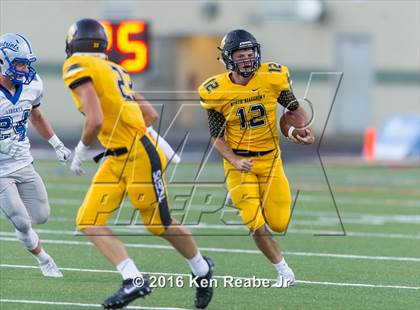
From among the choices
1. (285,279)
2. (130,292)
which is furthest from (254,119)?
(130,292)

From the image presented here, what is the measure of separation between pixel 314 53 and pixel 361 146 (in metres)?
3.21

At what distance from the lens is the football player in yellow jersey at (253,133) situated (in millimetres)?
8031

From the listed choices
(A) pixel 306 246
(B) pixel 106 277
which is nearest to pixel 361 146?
(A) pixel 306 246

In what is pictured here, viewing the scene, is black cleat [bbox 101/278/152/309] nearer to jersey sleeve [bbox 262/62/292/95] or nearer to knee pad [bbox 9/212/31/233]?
knee pad [bbox 9/212/31/233]

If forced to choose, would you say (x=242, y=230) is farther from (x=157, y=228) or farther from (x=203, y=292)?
(x=157, y=228)

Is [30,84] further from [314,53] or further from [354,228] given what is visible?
[314,53]

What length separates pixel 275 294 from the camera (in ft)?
25.6

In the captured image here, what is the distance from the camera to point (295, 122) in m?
8.23

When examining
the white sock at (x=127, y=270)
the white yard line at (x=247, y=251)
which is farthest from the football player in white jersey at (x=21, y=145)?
the white yard line at (x=247, y=251)

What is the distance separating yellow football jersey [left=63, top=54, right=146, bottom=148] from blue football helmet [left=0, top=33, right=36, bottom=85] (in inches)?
49.1

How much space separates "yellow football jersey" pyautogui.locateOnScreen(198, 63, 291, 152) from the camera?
8.12 metres

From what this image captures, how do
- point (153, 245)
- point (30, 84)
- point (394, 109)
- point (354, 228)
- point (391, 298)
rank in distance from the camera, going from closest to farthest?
point (391, 298)
point (30, 84)
point (153, 245)
point (354, 228)
point (394, 109)

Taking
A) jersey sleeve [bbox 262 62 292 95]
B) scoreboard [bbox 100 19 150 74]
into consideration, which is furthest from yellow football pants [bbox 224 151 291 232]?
scoreboard [bbox 100 19 150 74]

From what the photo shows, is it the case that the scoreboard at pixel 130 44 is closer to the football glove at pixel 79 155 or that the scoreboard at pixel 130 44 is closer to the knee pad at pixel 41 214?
the knee pad at pixel 41 214
